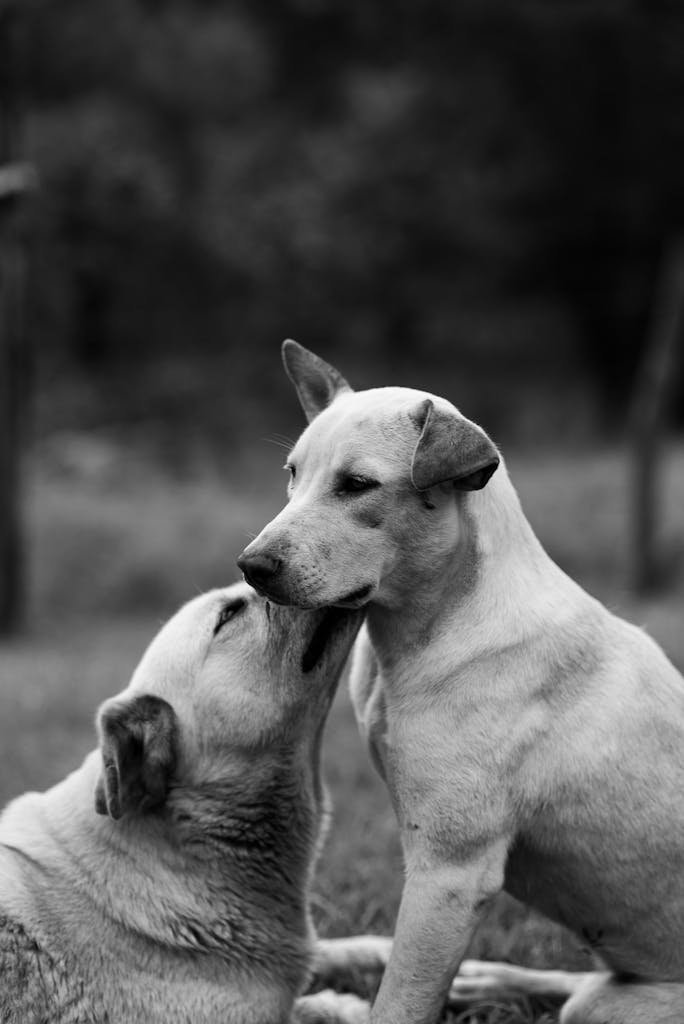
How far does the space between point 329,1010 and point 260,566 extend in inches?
70.5

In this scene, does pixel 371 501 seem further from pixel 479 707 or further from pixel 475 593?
pixel 479 707

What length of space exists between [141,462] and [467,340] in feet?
28.7

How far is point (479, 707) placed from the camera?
3.62 meters

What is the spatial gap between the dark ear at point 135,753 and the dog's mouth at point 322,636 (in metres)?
0.46

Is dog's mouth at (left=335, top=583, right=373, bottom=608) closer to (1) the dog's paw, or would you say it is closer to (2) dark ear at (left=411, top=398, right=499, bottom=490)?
(2) dark ear at (left=411, top=398, right=499, bottom=490)

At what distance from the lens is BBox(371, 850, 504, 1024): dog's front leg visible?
347 cm

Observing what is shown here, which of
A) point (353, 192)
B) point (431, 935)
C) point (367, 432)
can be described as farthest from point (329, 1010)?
point (353, 192)

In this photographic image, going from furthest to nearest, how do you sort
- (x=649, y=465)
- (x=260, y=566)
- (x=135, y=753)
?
(x=649, y=465), (x=135, y=753), (x=260, y=566)

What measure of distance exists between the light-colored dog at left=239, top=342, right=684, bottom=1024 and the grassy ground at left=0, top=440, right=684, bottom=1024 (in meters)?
0.67

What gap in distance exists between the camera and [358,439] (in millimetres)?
3660

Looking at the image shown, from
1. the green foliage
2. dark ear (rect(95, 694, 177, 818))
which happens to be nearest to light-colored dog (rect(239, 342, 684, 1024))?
dark ear (rect(95, 694, 177, 818))

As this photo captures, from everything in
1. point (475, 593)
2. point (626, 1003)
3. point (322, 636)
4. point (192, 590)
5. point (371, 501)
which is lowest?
point (192, 590)

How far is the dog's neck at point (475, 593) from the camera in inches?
146

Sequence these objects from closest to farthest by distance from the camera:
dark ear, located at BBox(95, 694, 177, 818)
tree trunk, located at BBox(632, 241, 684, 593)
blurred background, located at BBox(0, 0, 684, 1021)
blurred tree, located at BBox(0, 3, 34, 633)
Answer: dark ear, located at BBox(95, 694, 177, 818) → blurred tree, located at BBox(0, 3, 34, 633) → tree trunk, located at BBox(632, 241, 684, 593) → blurred background, located at BBox(0, 0, 684, 1021)
